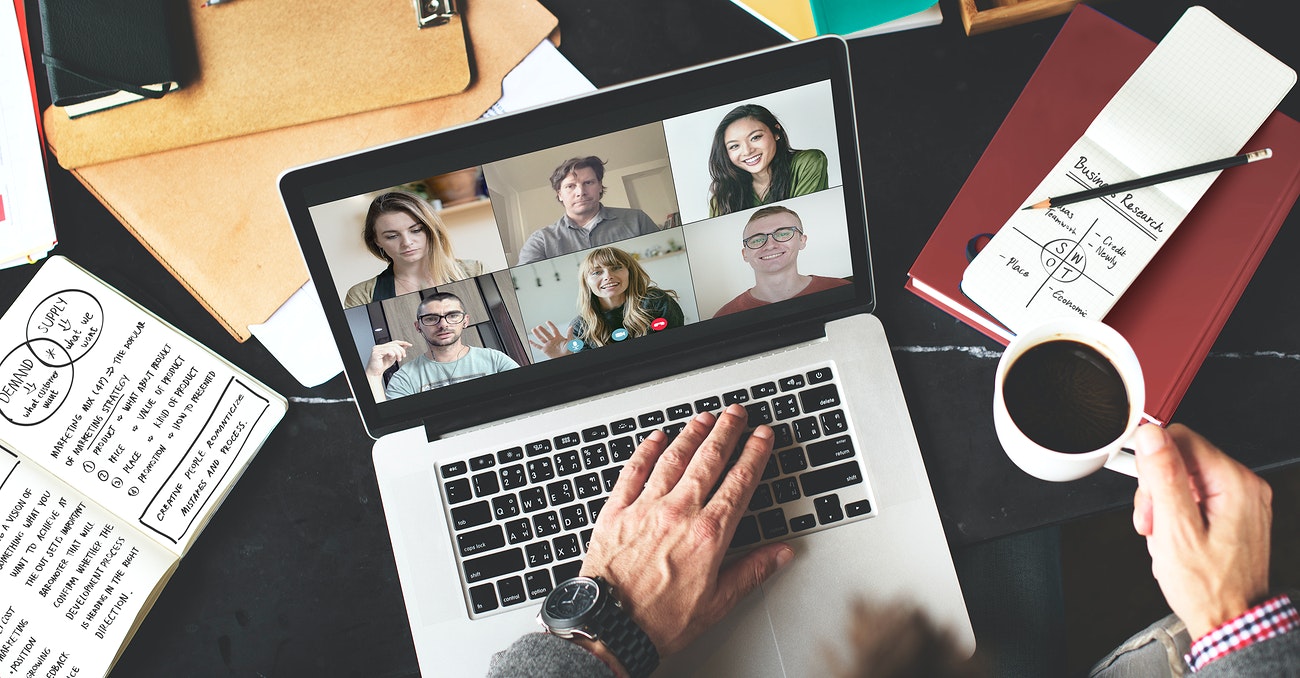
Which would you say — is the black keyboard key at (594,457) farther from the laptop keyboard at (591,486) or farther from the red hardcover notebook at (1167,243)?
the red hardcover notebook at (1167,243)

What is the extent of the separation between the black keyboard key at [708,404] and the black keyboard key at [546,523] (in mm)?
164

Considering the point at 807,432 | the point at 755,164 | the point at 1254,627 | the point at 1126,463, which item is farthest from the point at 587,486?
the point at 1254,627

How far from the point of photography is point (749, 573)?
2.30 ft

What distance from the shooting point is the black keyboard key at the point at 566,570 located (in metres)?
0.72

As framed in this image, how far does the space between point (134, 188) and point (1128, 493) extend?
1019 mm

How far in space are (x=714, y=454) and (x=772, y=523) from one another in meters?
0.08

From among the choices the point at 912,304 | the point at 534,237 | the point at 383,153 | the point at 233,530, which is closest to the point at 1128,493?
the point at 912,304

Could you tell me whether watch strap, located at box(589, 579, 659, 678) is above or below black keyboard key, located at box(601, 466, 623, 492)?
below

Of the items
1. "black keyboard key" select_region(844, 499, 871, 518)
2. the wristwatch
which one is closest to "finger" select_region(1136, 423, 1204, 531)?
"black keyboard key" select_region(844, 499, 871, 518)

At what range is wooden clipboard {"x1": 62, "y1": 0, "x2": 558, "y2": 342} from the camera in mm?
805

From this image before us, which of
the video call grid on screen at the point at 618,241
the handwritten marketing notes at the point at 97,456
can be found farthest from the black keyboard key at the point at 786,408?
the handwritten marketing notes at the point at 97,456

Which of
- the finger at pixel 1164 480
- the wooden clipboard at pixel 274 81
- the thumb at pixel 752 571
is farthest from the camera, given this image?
the wooden clipboard at pixel 274 81

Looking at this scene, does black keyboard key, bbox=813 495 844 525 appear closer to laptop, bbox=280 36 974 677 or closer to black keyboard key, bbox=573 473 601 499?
laptop, bbox=280 36 974 677

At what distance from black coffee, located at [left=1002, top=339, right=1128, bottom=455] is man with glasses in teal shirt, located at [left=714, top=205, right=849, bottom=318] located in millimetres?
172
